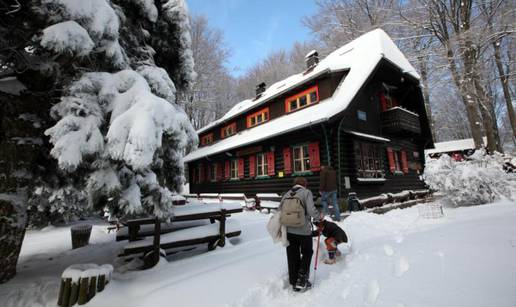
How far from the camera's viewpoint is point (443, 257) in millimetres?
3646

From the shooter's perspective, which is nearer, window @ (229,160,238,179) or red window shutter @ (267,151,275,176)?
red window shutter @ (267,151,275,176)

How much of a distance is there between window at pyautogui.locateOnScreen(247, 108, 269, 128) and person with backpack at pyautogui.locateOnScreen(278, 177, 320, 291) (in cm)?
1137

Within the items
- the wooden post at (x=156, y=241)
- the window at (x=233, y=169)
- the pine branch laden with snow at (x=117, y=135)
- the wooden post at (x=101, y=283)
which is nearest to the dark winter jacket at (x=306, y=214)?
the pine branch laden with snow at (x=117, y=135)

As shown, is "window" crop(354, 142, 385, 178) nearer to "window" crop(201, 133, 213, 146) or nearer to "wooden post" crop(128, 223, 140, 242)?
"wooden post" crop(128, 223, 140, 242)

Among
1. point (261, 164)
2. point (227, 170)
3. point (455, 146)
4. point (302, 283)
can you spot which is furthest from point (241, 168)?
point (455, 146)

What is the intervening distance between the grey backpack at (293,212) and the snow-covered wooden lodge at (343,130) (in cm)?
596

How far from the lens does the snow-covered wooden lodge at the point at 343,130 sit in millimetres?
10367

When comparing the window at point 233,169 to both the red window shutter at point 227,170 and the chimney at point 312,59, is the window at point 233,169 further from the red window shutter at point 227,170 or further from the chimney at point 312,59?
the chimney at point 312,59

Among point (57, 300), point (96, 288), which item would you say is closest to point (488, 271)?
point (96, 288)

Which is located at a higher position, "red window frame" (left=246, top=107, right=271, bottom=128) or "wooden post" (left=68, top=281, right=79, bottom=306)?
"red window frame" (left=246, top=107, right=271, bottom=128)

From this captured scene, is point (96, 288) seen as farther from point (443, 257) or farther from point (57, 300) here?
point (443, 257)

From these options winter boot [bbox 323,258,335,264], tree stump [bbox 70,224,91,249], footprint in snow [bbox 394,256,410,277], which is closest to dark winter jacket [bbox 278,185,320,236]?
winter boot [bbox 323,258,335,264]

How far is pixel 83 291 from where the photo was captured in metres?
3.16

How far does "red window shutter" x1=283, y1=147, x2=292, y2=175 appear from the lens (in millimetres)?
11492
